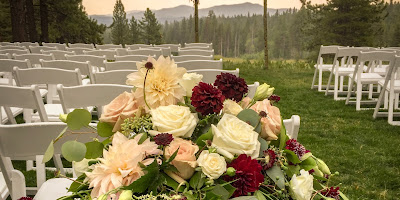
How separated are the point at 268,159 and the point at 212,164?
128mm

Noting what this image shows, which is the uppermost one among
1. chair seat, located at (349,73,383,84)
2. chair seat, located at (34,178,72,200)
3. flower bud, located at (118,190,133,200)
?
flower bud, located at (118,190,133,200)

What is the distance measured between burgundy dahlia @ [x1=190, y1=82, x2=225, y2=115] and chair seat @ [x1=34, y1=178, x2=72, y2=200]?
1.37 metres

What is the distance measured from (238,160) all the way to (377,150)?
15.2ft

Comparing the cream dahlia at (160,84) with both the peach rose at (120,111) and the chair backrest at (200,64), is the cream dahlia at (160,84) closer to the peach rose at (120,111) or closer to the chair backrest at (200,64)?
the peach rose at (120,111)

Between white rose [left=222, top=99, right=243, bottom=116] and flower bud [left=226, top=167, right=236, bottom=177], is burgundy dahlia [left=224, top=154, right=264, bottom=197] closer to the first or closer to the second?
flower bud [left=226, top=167, right=236, bottom=177]

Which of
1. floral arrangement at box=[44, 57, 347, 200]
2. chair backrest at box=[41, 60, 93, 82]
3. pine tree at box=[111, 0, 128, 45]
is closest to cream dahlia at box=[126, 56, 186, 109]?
floral arrangement at box=[44, 57, 347, 200]

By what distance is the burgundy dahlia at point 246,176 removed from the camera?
2.43 ft

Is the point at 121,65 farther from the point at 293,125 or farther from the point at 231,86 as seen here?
the point at 231,86

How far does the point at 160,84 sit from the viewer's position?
0.90m

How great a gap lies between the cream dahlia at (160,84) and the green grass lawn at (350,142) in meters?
3.05

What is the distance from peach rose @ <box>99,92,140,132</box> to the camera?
2.93ft

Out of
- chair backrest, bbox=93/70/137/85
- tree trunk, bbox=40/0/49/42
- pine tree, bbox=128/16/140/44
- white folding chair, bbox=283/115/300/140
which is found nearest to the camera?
white folding chair, bbox=283/115/300/140

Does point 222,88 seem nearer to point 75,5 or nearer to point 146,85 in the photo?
point 146,85

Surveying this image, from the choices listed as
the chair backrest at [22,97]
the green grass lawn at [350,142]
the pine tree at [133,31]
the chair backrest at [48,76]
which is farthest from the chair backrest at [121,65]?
the pine tree at [133,31]
